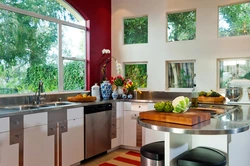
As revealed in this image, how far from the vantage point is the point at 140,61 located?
16.3ft

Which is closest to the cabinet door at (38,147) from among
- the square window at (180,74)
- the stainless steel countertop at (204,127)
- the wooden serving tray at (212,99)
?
the stainless steel countertop at (204,127)

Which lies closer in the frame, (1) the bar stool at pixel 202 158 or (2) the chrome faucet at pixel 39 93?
(1) the bar stool at pixel 202 158

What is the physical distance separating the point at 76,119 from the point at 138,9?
277cm

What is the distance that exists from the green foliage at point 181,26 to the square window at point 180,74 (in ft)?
1.64

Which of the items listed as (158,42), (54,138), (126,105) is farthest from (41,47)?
(158,42)

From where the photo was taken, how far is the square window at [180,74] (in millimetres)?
4523

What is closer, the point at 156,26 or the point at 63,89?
the point at 63,89

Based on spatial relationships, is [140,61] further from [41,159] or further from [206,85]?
[41,159]

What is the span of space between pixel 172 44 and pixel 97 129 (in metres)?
2.18

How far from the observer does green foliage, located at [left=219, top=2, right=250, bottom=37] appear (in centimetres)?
399

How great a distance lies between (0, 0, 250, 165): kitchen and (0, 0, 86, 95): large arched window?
0.28 metres

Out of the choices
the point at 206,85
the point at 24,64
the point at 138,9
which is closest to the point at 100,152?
the point at 24,64

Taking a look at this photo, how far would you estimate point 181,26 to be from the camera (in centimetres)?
458

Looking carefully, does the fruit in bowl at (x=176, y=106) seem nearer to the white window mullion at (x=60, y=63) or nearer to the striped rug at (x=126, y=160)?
the striped rug at (x=126, y=160)
